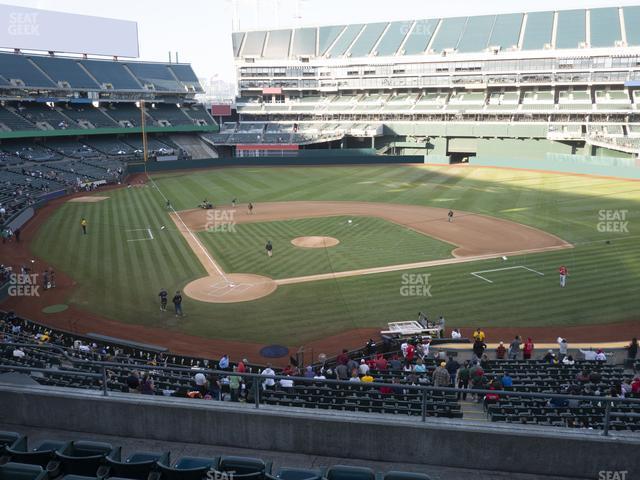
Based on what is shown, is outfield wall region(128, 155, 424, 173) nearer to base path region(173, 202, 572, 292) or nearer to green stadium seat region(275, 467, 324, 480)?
base path region(173, 202, 572, 292)

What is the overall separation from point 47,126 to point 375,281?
2397 inches

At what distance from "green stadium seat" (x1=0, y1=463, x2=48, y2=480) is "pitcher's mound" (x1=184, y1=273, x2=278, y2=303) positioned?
1801cm

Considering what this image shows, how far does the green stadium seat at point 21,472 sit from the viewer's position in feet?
21.7

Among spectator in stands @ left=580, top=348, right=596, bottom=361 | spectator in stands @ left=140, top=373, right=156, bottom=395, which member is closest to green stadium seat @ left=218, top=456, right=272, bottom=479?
spectator in stands @ left=140, top=373, right=156, bottom=395

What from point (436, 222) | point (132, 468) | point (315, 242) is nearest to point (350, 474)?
point (132, 468)

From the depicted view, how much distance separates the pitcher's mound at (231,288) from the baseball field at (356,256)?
180 millimetres

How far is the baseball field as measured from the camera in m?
23.0

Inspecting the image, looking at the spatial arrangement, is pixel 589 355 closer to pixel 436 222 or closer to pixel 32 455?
pixel 32 455

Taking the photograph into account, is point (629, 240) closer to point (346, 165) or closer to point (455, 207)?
point (455, 207)

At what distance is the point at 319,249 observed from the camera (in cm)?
3350

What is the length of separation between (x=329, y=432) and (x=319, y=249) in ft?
83.7

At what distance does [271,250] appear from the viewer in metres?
32.5

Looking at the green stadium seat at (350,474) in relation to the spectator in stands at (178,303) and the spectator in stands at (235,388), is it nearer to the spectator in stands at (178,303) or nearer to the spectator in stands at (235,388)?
the spectator in stands at (235,388)

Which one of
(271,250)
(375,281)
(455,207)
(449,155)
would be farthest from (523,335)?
(449,155)
